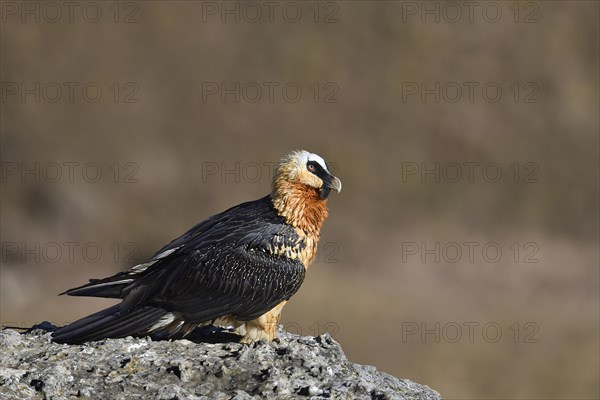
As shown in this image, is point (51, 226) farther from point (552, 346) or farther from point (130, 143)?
point (552, 346)

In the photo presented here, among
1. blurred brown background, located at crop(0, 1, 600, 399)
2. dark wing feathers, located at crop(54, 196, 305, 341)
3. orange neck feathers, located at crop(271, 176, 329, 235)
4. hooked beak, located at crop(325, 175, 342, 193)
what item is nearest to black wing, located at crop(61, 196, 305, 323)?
dark wing feathers, located at crop(54, 196, 305, 341)

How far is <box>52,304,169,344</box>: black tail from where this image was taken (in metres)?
11.1

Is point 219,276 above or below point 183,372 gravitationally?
above

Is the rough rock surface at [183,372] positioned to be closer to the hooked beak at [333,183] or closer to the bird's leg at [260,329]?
the bird's leg at [260,329]

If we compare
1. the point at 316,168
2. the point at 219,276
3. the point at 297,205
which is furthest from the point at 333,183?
the point at 219,276

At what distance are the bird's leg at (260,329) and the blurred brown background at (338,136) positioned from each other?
2558cm

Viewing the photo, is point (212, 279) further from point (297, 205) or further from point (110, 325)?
point (297, 205)

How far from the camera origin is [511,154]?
46.1 m

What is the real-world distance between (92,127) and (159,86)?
9.37 feet

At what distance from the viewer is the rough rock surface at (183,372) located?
9883 mm

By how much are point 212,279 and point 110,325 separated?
1.06 meters

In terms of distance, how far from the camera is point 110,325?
11281 mm

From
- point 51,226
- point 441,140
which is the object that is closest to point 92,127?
point 51,226

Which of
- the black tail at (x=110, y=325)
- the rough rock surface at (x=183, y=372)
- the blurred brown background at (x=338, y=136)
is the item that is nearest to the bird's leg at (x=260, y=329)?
the rough rock surface at (x=183, y=372)
